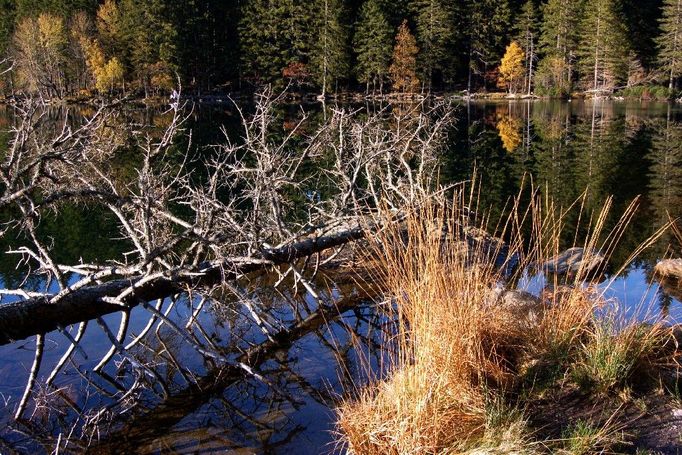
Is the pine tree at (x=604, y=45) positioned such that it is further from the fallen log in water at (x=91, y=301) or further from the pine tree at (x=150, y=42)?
the fallen log in water at (x=91, y=301)

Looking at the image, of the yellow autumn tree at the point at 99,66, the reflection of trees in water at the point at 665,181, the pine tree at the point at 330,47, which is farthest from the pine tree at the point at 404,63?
the reflection of trees in water at the point at 665,181

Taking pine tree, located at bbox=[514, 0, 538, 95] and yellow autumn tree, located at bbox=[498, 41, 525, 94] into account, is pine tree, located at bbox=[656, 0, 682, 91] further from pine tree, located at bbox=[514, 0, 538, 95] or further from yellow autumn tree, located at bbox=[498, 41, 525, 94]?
yellow autumn tree, located at bbox=[498, 41, 525, 94]

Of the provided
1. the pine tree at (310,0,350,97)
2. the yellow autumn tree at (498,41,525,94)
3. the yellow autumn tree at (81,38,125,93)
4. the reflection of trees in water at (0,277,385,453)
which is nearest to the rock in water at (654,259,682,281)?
the reflection of trees in water at (0,277,385,453)

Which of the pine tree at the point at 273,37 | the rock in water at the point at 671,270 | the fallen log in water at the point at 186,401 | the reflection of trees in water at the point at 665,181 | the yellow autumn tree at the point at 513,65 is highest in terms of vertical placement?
the pine tree at the point at 273,37

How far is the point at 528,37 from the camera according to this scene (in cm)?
5491

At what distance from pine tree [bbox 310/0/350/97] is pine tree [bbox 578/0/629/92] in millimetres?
20430

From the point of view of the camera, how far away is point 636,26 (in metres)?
55.4

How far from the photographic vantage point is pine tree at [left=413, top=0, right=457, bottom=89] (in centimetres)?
5441

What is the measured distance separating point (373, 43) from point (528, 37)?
14.6 meters

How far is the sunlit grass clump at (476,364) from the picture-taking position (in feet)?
10.4

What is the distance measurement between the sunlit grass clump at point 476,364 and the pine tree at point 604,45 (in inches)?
2020

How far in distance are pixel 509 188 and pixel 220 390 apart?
37.3ft

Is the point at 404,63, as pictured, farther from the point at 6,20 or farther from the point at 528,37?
the point at 6,20

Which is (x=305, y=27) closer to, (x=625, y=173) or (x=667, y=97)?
(x=667, y=97)
